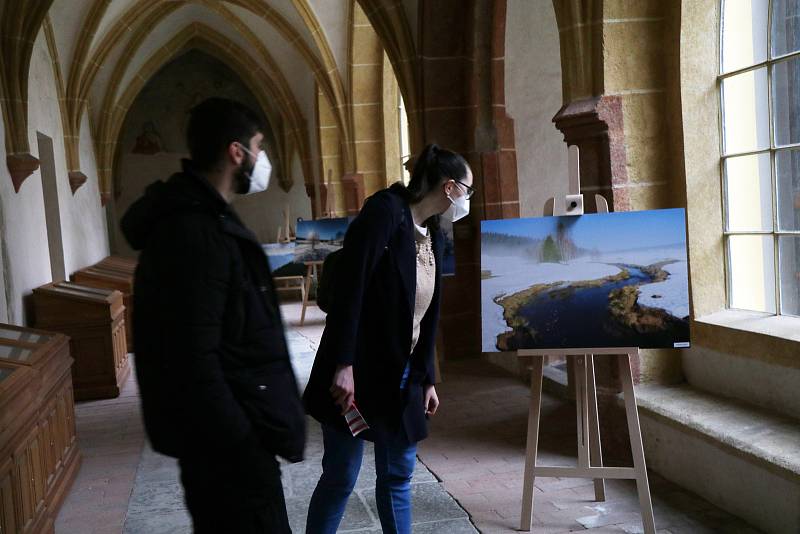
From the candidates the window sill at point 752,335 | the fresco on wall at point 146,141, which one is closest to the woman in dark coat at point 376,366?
the window sill at point 752,335

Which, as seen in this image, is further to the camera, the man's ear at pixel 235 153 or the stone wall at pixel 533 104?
the stone wall at pixel 533 104

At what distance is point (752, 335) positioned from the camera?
375 cm

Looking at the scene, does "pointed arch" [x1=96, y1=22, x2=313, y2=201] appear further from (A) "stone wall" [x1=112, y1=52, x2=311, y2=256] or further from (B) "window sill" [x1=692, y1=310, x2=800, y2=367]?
(B) "window sill" [x1=692, y1=310, x2=800, y2=367]

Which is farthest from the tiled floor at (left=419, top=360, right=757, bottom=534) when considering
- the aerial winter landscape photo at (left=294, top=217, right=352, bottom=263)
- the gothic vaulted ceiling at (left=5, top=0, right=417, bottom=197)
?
the aerial winter landscape photo at (left=294, top=217, right=352, bottom=263)

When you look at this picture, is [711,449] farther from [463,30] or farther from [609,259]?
[463,30]

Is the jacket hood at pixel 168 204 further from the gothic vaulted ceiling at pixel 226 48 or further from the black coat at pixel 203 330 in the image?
the gothic vaulted ceiling at pixel 226 48

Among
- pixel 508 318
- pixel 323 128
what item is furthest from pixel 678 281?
pixel 323 128

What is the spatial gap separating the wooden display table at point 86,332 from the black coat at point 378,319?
486 cm

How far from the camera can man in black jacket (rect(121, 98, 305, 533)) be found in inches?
66.5

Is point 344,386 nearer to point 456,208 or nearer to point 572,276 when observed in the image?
point 456,208

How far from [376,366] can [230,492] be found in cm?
86

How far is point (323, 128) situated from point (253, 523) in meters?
12.3

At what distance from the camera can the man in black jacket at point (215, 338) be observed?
1689 mm

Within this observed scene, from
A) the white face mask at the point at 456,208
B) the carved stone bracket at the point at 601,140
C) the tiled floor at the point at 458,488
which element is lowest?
the tiled floor at the point at 458,488
